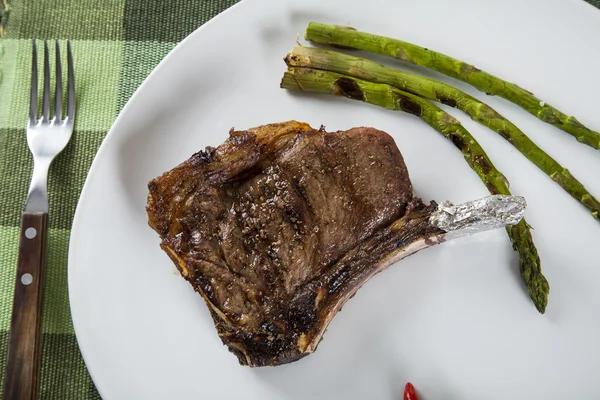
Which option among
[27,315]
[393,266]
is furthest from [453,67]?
[27,315]

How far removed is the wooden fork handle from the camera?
324 cm

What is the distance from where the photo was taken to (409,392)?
127 inches

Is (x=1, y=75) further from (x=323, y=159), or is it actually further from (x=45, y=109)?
(x=323, y=159)

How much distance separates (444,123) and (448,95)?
15 cm

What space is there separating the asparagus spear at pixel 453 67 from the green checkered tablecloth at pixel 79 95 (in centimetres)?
71

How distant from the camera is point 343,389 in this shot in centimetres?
331

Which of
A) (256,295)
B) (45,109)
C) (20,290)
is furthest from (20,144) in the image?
(256,295)

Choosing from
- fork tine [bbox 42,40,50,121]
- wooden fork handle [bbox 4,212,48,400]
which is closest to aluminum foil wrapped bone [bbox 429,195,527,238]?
wooden fork handle [bbox 4,212,48,400]

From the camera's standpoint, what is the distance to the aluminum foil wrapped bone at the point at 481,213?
9.77 ft

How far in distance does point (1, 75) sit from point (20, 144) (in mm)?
447

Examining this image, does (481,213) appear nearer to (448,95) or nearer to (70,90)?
(448,95)

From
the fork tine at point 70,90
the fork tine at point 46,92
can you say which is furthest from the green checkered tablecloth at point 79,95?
the fork tine at point 46,92

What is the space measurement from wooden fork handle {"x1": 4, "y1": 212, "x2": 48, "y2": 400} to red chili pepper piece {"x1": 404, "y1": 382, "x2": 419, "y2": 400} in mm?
1904

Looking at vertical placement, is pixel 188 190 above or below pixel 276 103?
below
